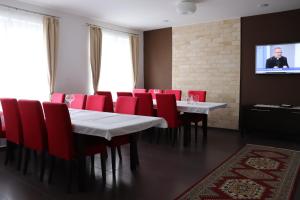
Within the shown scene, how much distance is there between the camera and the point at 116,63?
644 cm

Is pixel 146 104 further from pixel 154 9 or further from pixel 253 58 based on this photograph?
pixel 253 58

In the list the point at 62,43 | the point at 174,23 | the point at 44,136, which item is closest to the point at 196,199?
the point at 44,136

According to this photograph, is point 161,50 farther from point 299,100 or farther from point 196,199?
point 196,199

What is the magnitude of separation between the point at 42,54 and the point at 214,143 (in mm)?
3636

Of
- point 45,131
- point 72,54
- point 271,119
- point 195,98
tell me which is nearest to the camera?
point 45,131

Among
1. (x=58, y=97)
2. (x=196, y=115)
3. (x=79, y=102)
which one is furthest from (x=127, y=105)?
(x=196, y=115)

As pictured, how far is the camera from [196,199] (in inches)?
96.9

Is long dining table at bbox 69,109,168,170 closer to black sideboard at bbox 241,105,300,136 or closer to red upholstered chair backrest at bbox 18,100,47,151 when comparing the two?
red upholstered chair backrest at bbox 18,100,47,151

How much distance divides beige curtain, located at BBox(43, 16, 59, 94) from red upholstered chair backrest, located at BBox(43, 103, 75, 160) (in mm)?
2485

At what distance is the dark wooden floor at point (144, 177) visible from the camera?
→ 258 cm

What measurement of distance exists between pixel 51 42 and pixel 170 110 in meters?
2.64

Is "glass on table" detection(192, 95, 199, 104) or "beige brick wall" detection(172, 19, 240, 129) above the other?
"beige brick wall" detection(172, 19, 240, 129)

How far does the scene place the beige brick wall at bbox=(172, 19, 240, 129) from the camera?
579 cm

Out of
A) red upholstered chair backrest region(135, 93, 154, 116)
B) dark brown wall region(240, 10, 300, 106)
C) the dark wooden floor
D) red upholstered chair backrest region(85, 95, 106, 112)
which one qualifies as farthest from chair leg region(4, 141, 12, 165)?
dark brown wall region(240, 10, 300, 106)
